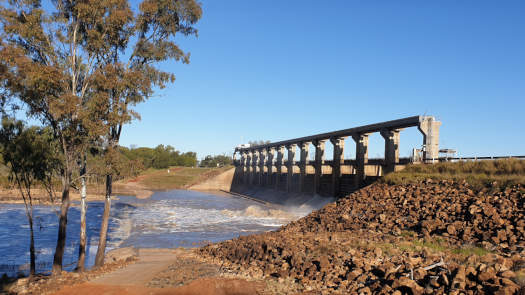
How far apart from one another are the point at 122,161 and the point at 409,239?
37.9 feet

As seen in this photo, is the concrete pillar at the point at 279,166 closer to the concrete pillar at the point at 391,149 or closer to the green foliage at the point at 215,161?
the concrete pillar at the point at 391,149

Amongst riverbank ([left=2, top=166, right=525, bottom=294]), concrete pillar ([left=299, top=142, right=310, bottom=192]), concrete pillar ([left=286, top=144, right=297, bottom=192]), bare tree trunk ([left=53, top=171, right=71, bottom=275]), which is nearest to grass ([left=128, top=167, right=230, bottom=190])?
concrete pillar ([left=286, top=144, right=297, bottom=192])

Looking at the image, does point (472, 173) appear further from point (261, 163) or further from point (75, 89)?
point (261, 163)

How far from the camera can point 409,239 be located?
14.6 meters

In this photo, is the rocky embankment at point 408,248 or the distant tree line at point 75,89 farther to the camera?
the distant tree line at point 75,89

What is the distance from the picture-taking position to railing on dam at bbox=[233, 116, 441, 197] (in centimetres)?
2642

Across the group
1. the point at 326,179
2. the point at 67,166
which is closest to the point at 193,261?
the point at 67,166

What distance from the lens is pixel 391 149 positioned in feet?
97.4

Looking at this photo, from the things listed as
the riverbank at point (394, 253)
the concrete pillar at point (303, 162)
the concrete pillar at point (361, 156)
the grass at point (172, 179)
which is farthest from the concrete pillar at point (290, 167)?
the grass at point (172, 179)

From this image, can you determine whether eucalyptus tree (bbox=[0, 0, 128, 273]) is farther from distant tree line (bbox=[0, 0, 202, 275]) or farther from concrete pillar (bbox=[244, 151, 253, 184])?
concrete pillar (bbox=[244, 151, 253, 184])

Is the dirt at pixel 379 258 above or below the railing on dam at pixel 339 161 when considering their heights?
below

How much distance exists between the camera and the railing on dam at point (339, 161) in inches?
1040

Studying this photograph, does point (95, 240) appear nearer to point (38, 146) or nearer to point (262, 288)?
point (38, 146)

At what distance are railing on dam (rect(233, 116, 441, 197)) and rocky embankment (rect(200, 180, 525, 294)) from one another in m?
5.18
